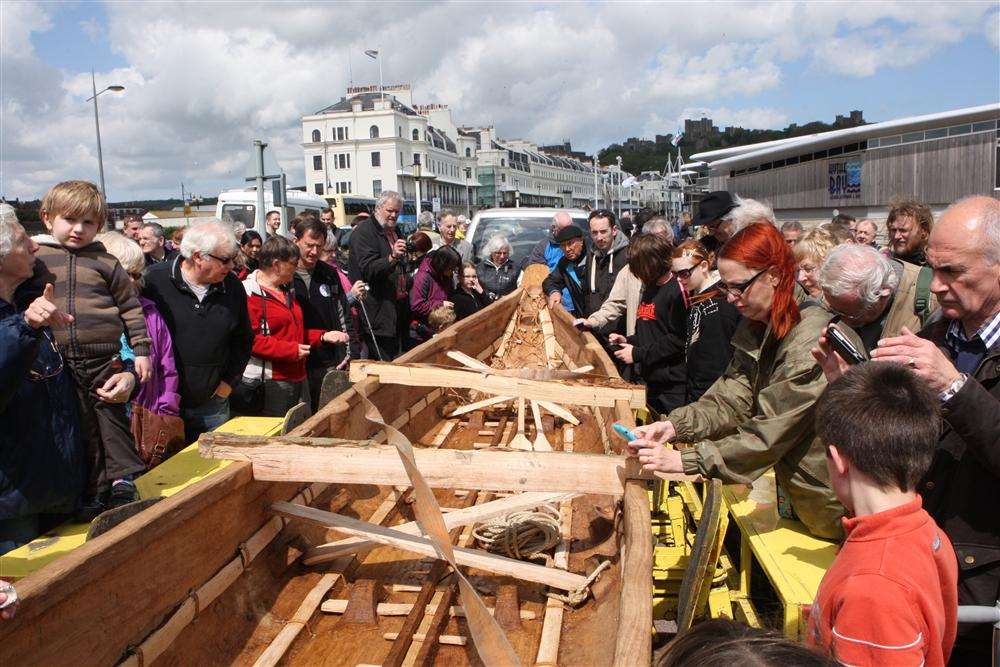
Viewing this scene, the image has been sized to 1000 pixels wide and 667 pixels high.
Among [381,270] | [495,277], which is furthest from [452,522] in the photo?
[495,277]

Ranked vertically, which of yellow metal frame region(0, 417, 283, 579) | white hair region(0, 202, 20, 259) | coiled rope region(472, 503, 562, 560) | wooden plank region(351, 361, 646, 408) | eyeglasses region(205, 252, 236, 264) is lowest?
coiled rope region(472, 503, 562, 560)

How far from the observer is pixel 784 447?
9.29 feet

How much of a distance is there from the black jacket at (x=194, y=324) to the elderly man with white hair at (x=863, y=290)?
361 cm

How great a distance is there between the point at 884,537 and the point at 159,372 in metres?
4.03

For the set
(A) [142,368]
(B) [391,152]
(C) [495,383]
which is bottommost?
(C) [495,383]

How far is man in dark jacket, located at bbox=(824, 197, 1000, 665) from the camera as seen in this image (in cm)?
229

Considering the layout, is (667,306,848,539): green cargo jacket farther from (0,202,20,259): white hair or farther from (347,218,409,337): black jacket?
(347,218,409,337): black jacket

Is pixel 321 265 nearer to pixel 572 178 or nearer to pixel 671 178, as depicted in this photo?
pixel 671 178

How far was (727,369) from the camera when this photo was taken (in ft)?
11.4

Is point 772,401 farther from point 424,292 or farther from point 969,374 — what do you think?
point 424,292

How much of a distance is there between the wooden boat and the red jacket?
1.09 metres

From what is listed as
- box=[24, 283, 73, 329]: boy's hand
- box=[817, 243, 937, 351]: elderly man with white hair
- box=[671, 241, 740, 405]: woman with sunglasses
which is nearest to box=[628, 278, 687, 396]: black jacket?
box=[671, 241, 740, 405]: woman with sunglasses

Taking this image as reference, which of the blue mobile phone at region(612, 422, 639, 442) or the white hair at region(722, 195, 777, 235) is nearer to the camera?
the blue mobile phone at region(612, 422, 639, 442)

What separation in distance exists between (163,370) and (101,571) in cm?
226
